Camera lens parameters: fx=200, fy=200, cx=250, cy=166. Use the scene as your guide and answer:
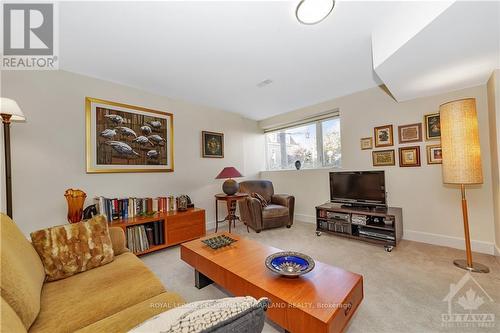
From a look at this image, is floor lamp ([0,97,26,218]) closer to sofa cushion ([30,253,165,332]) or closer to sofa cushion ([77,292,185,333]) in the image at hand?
sofa cushion ([30,253,165,332])

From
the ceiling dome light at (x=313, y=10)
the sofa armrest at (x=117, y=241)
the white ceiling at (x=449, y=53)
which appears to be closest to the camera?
the white ceiling at (x=449, y=53)

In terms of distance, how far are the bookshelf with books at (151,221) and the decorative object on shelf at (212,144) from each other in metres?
1.14

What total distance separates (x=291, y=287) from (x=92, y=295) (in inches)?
45.6

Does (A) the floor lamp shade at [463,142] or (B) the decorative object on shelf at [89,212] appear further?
(B) the decorative object on shelf at [89,212]

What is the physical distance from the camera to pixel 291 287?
1251mm

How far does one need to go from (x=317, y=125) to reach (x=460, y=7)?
2.82m

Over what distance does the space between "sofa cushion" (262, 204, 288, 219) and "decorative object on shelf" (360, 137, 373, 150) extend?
65.3 inches

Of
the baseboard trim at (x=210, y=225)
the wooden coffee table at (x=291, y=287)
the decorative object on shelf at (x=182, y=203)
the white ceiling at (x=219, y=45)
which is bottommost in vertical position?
the baseboard trim at (x=210, y=225)

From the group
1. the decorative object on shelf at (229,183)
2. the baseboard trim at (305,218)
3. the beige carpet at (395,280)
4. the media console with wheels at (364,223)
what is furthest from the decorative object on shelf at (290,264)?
the baseboard trim at (305,218)

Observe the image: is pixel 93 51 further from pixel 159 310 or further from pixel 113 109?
pixel 159 310

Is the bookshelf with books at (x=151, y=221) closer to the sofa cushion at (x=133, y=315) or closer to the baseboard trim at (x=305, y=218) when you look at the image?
the sofa cushion at (x=133, y=315)

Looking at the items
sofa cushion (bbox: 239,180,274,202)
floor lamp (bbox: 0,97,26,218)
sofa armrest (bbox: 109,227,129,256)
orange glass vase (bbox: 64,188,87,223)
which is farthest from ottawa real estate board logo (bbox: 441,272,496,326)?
floor lamp (bbox: 0,97,26,218)

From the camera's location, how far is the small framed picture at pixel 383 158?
304 cm

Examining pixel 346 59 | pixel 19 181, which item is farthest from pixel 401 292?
pixel 19 181
